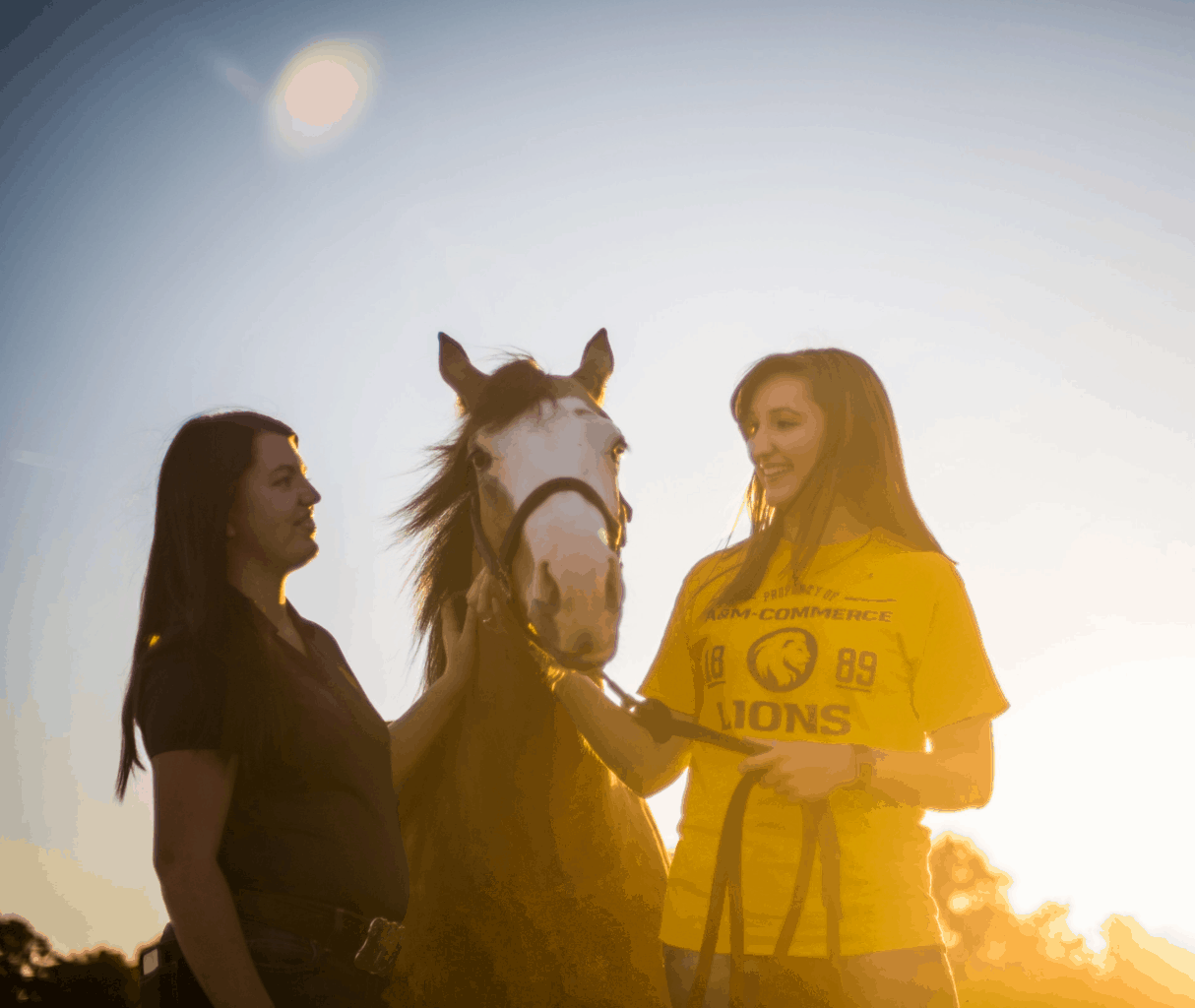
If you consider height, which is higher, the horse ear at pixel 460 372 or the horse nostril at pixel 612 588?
the horse ear at pixel 460 372

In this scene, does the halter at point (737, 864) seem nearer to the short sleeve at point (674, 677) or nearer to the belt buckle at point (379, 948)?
the short sleeve at point (674, 677)

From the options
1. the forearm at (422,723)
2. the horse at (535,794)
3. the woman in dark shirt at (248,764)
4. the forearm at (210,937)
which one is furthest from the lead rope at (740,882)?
the forearm at (422,723)

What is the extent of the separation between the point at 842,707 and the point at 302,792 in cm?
124

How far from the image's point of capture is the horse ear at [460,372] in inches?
132

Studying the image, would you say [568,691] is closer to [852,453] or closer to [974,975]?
[852,453]

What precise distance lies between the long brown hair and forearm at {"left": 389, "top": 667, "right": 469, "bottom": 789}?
45.1 inches

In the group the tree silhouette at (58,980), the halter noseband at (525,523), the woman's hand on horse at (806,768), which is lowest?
the tree silhouette at (58,980)

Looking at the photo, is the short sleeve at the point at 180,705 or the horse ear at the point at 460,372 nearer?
the short sleeve at the point at 180,705

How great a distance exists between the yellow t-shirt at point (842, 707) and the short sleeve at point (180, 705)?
1.08m

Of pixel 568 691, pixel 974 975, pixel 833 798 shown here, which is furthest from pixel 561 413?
pixel 974 975

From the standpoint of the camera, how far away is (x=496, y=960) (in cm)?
241

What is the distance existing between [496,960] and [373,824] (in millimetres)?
869

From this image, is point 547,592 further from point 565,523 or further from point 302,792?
point 302,792

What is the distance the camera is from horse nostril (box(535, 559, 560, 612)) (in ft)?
7.55
